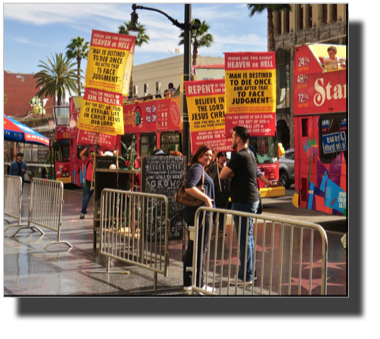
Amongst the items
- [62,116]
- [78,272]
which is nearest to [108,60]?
[78,272]

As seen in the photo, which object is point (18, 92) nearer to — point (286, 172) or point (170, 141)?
point (286, 172)

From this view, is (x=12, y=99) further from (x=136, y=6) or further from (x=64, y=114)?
(x=136, y=6)

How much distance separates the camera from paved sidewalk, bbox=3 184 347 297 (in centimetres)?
648

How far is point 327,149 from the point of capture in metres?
10.8

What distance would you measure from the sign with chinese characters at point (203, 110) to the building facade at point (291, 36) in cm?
2864

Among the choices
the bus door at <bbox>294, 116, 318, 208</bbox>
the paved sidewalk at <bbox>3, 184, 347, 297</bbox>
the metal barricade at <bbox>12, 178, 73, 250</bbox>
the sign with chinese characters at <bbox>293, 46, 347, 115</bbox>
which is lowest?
the paved sidewalk at <bbox>3, 184, 347, 297</bbox>

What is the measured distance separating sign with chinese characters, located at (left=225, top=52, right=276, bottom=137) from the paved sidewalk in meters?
2.63

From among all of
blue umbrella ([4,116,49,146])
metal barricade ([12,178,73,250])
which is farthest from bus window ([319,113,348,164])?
blue umbrella ([4,116,49,146])

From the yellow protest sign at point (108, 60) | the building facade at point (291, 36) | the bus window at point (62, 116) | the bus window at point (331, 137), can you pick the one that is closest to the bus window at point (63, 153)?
the bus window at point (62, 116)

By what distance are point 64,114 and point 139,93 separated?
32.7 meters

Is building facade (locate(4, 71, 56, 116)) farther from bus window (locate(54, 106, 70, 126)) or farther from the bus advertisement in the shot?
bus window (locate(54, 106, 70, 126))

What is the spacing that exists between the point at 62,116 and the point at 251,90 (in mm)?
17459
